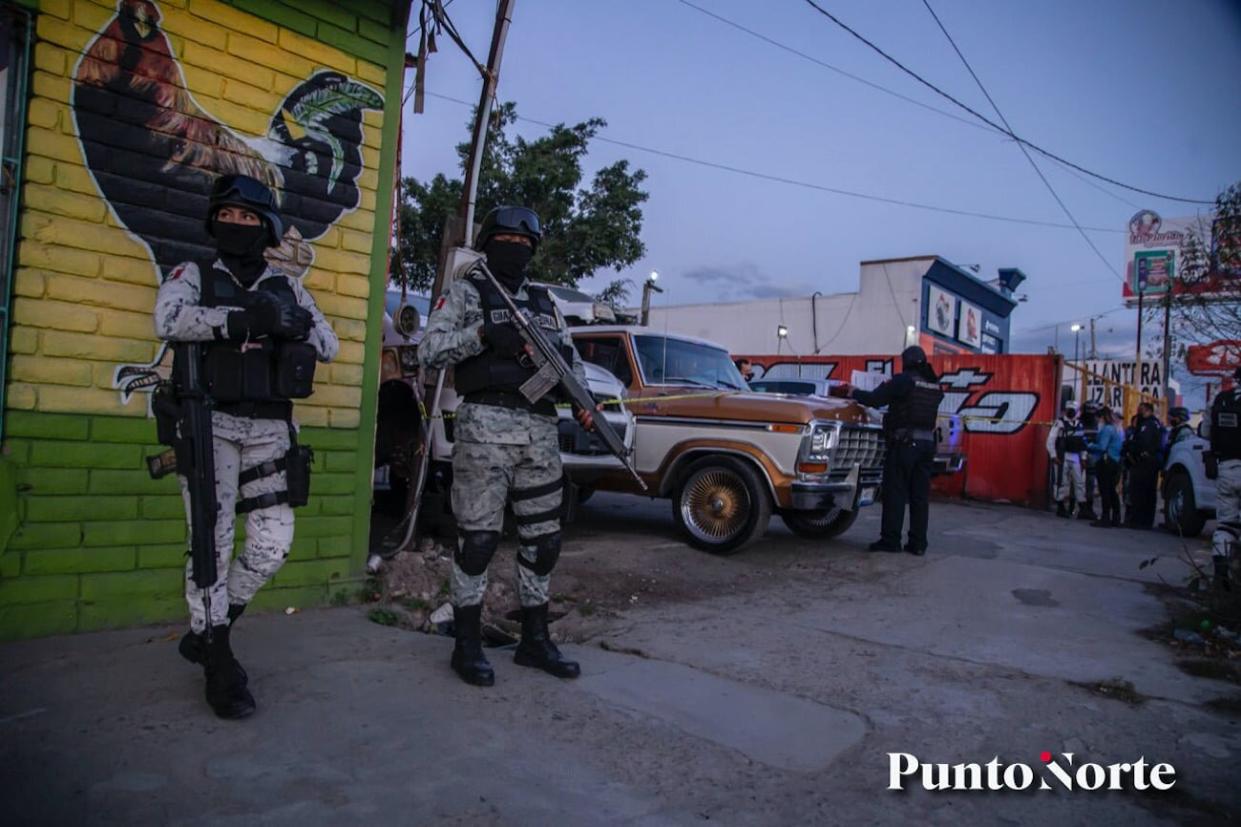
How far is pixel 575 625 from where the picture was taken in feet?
15.7

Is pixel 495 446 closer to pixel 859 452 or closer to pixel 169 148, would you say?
pixel 169 148

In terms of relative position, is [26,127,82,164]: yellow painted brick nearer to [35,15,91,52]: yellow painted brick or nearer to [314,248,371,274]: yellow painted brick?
[35,15,91,52]: yellow painted brick

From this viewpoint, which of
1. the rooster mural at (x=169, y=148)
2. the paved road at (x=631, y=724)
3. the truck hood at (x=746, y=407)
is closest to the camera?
the paved road at (x=631, y=724)

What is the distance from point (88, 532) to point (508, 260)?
228cm

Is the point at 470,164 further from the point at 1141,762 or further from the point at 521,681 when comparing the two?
the point at 1141,762

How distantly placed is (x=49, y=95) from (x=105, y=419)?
144 centimetres

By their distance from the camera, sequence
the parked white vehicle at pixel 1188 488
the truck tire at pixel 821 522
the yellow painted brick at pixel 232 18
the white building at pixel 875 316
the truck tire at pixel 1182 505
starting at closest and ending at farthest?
1. the yellow painted brick at pixel 232 18
2. the truck tire at pixel 821 522
3. the parked white vehicle at pixel 1188 488
4. the truck tire at pixel 1182 505
5. the white building at pixel 875 316

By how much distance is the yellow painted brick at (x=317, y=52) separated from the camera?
441 centimetres

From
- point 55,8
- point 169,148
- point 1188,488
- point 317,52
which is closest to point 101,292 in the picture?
point 169,148

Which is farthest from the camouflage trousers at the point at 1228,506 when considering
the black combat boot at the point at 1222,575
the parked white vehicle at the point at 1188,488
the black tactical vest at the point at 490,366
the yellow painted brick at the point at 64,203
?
the yellow painted brick at the point at 64,203

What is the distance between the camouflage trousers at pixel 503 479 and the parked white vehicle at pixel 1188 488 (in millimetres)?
9035

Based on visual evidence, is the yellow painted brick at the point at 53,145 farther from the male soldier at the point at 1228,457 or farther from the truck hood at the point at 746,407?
the male soldier at the point at 1228,457

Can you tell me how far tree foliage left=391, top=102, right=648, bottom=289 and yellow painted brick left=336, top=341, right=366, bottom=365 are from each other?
447 inches

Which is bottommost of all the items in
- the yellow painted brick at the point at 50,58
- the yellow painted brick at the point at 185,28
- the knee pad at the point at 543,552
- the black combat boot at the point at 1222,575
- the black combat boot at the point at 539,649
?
the black combat boot at the point at 539,649
